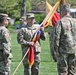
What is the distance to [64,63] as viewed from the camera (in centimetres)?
1015

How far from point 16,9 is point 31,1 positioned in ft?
37.3

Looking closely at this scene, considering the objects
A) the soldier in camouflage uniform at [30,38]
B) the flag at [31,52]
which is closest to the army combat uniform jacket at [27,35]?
the soldier in camouflage uniform at [30,38]

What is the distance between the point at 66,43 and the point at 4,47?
1595 mm

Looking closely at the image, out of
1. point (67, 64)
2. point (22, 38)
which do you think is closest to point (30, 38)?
point (22, 38)

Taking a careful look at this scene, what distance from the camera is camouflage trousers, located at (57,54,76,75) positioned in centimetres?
1015

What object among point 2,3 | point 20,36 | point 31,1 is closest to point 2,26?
point 20,36

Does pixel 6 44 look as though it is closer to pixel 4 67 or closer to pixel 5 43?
pixel 5 43

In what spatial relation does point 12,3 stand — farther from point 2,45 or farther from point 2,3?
point 2,45

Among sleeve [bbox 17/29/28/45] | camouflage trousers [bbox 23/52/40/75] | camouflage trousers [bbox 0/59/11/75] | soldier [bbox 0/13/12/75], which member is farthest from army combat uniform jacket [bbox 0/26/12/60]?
camouflage trousers [bbox 23/52/40/75]

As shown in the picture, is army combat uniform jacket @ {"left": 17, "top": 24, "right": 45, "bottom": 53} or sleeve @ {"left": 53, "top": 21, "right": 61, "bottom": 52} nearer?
sleeve @ {"left": 53, "top": 21, "right": 61, "bottom": 52}

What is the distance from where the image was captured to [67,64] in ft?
33.5

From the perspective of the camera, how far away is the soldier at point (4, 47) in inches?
421

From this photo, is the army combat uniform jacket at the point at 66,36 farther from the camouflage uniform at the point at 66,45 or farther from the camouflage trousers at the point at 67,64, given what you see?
the camouflage trousers at the point at 67,64

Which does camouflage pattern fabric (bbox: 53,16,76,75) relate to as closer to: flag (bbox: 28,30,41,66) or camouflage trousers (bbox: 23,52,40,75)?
flag (bbox: 28,30,41,66)
